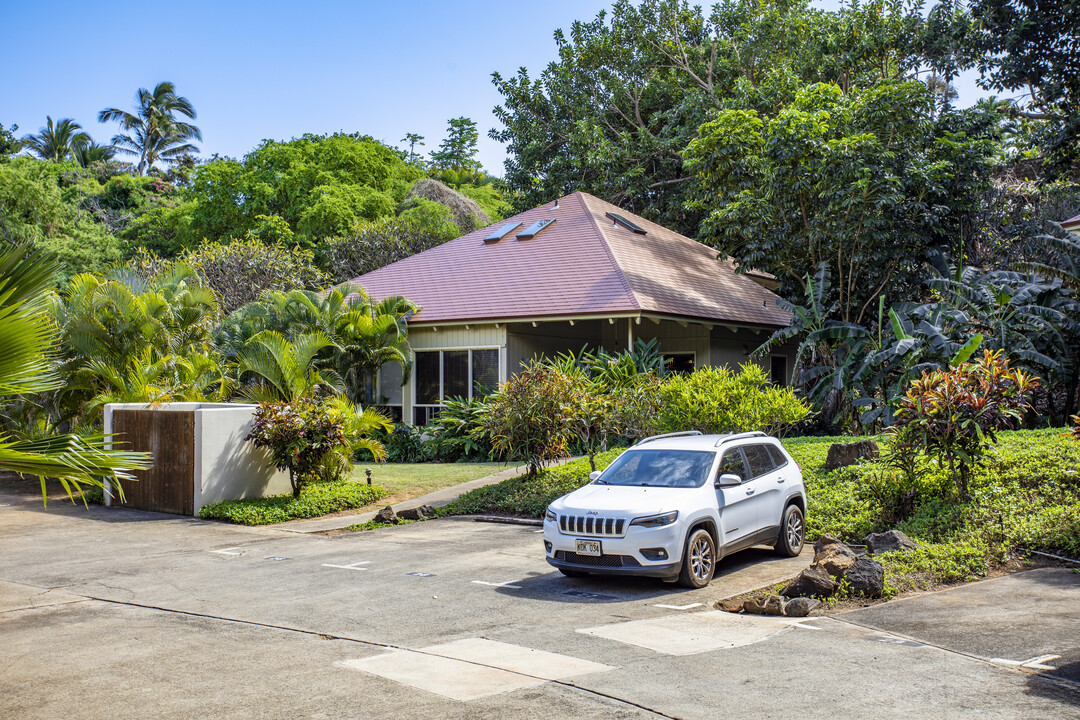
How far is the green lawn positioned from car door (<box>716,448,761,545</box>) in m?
7.86

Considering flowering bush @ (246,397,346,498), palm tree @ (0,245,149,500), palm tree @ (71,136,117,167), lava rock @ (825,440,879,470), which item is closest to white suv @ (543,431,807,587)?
lava rock @ (825,440,879,470)

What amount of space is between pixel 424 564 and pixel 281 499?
5.54 metres

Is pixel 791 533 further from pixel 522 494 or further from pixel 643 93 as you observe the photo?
pixel 643 93

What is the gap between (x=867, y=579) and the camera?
870cm

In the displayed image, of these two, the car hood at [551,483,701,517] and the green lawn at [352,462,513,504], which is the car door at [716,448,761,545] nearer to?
the car hood at [551,483,701,517]

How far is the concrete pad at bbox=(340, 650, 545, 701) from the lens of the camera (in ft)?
20.0

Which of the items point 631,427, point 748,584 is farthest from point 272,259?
point 748,584

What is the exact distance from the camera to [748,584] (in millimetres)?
9672

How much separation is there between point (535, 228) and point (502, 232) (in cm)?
124

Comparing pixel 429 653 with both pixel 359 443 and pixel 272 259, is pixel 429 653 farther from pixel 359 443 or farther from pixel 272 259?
pixel 272 259

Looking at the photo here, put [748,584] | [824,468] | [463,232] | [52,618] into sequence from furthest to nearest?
[463,232]
[824,468]
[748,584]
[52,618]

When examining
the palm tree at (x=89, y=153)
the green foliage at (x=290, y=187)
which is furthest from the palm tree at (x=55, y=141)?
the green foliage at (x=290, y=187)

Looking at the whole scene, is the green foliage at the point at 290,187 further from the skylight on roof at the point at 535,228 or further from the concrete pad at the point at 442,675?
the concrete pad at the point at 442,675

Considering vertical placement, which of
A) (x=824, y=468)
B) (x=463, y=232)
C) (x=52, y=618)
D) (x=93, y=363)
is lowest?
(x=52, y=618)
